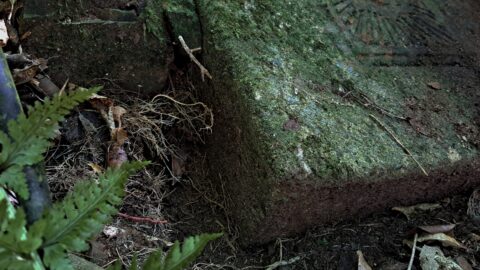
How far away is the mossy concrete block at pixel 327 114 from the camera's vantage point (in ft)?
6.36

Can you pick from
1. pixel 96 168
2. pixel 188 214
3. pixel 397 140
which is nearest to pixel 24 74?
pixel 96 168

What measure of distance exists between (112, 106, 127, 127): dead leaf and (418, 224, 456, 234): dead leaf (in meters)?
1.23

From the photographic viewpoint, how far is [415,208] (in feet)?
7.42

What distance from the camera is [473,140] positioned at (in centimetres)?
223

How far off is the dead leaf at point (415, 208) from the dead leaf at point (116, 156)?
3.54 feet

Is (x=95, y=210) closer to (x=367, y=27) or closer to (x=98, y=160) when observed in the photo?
(x=98, y=160)

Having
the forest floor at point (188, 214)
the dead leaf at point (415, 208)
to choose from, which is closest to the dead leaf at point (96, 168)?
the forest floor at point (188, 214)

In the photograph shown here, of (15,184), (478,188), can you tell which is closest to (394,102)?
(478,188)

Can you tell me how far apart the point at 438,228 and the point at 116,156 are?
1276 mm

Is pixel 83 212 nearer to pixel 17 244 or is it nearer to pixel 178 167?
pixel 17 244

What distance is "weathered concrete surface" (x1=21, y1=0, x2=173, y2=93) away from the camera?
2.11 m

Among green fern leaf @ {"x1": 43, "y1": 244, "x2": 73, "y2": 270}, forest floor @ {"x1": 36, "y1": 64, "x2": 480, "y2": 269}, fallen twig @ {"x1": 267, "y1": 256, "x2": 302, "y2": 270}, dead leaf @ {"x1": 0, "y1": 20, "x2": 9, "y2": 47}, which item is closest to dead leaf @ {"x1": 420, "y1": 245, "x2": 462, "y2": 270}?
forest floor @ {"x1": 36, "y1": 64, "x2": 480, "y2": 269}

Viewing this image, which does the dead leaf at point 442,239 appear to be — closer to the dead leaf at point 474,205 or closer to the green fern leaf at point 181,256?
the dead leaf at point 474,205

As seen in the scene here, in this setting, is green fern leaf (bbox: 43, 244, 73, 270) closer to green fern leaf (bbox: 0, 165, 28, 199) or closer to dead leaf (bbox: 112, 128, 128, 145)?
green fern leaf (bbox: 0, 165, 28, 199)
